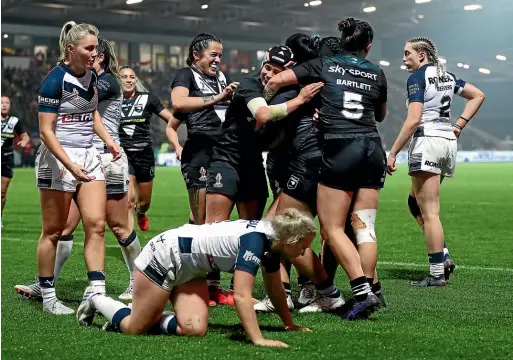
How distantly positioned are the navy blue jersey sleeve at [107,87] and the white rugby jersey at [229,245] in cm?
215

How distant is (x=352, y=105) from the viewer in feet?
20.2

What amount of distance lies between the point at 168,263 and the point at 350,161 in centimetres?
152

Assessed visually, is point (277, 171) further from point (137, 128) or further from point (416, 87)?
point (137, 128)

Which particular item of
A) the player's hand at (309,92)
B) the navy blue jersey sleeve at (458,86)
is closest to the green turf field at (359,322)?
the player's hand at (309,92)

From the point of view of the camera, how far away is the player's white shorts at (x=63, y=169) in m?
6.31

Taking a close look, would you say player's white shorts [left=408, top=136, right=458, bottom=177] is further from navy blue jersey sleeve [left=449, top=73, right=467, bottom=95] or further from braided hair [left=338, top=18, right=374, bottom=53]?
braided hair [left=338, top=18, right=374, bottom=53]

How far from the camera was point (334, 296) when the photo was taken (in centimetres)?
628

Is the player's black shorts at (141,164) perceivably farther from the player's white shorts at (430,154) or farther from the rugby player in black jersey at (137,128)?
the player's white shorts at (430,154)

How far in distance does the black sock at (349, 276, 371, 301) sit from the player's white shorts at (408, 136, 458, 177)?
2294 mm

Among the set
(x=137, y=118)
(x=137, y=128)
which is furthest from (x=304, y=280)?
(x=137, y=128)

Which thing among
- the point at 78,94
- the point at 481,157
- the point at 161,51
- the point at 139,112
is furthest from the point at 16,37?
the point at 78,94

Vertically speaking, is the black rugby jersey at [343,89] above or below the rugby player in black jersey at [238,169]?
above

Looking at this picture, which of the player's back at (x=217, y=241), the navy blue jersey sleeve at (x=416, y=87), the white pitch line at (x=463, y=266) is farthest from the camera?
the white pitch line at (x=463, y=266)

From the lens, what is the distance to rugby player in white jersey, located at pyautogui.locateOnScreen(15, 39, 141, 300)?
7.12 metres
